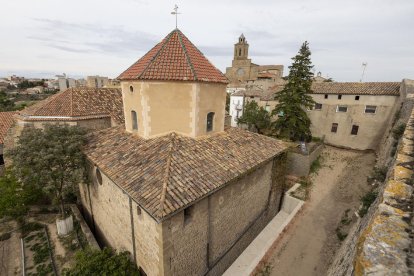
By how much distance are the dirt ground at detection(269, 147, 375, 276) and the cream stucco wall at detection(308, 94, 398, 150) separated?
78.4 inches

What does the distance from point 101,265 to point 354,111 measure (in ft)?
87.0

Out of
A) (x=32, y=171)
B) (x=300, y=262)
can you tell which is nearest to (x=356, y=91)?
(x=300, y=262)

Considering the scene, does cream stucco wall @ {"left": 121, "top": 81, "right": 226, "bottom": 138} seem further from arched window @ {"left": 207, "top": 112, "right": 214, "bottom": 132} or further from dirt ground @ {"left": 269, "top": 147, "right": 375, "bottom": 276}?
dirt ground @ {"left": 269, "top": 147, "right": 375, "bottom": 276}

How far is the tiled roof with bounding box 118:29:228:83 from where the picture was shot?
9203mm

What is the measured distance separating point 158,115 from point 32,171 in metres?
6.92

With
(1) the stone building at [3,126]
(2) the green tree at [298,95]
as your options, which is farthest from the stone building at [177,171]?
(1) the stone building at [3,126]

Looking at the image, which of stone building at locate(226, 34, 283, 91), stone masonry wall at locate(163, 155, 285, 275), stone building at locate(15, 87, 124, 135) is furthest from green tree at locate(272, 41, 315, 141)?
stone building at locate(226, 34, 283, 91)

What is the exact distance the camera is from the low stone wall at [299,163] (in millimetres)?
18150

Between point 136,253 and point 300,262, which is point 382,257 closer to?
point 136,253

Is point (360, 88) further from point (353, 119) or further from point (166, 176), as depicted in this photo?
point (166, 176)

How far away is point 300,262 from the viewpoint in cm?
1073

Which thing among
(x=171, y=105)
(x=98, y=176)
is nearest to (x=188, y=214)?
(x=171, y=105)

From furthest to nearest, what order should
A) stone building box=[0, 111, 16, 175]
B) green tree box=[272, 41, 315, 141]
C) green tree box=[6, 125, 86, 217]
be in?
green tree box=[272, 41, 315, 141] → stone building box=[0, 111, 16, 175] → green tree box=[6, 125, 86, 217]

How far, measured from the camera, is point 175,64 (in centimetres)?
966
